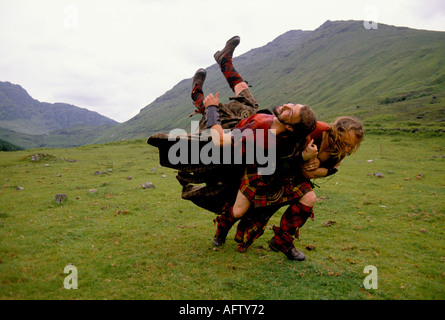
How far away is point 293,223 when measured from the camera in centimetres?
490

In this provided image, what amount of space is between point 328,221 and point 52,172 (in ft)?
55.9

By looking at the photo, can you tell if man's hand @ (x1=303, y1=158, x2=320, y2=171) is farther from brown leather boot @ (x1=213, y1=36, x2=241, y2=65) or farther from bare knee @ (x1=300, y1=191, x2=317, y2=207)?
brown leather boot @ (x1=213, y1=36, x2=241, y2=65)

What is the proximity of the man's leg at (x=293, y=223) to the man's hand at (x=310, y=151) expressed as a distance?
805mm

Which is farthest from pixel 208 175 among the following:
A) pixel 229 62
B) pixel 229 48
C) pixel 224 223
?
pixel 229 48

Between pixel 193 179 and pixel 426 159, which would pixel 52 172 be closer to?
pixel 193 179

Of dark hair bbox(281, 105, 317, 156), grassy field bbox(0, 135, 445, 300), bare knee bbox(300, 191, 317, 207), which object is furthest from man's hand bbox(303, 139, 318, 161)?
grassy field bbox(0, 135, 445, 300)

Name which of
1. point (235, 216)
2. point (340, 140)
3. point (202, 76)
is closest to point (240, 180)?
point (235, 216)

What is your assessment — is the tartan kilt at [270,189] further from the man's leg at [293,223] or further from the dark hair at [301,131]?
the dark hair at [301,131]

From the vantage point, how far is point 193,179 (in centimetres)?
537

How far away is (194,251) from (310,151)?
9.67ft

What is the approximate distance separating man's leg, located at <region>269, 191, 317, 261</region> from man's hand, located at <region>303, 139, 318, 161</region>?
0.80 meters

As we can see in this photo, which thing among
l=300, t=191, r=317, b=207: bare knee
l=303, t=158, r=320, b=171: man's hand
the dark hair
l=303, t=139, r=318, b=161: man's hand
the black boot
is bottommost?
the black boot

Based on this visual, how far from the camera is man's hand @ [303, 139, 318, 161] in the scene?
4355 mm

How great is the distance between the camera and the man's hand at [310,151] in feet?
14.3
